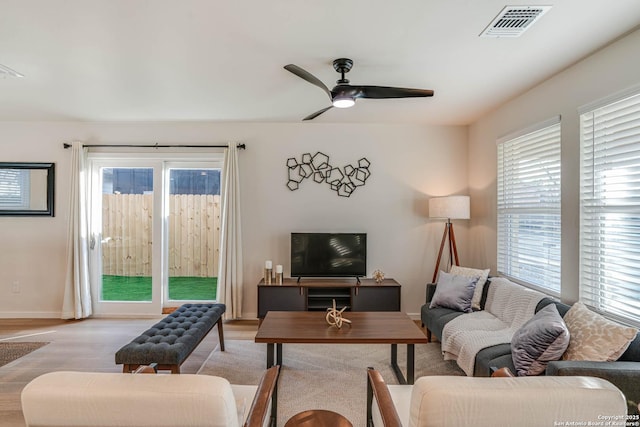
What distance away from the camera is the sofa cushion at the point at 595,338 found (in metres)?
1.92

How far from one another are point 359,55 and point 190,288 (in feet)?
12.4

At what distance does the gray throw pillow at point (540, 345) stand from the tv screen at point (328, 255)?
2360mm

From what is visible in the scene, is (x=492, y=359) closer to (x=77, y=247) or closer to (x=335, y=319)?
(x=335, y=319)

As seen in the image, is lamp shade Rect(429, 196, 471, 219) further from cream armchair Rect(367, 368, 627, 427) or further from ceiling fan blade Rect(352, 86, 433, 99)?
cream armchair Rect(367, 368, 627, 427)

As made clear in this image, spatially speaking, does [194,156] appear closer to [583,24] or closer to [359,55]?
[359,55]

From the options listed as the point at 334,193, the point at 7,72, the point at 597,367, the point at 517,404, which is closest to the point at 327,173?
the point at 334,193

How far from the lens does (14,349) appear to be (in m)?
3.54

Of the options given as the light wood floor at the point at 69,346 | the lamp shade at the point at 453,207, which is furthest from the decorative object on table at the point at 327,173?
the light wood floor at the point at 69,346

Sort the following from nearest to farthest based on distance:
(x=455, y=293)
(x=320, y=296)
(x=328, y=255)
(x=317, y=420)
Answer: (x=317, y=420) → (x=455, y=293) → (x=320, y=296) → (x=328, y=255)

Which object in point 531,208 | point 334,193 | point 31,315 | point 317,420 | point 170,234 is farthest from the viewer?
point 170,234

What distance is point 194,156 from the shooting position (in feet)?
15.4

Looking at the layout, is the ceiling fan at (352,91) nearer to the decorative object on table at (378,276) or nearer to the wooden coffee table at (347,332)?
the wooden coffee table at (347,332)

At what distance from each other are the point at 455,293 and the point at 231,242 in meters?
2.75

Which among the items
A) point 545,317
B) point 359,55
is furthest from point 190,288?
point 545,317
